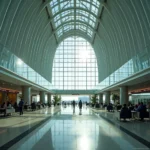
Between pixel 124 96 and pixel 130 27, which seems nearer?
pixel 130 27

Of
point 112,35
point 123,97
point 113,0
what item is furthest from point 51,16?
point 123,97

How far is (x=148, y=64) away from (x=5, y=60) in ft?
36.1

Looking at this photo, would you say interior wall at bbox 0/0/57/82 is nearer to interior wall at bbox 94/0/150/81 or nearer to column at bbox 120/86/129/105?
interior wall at bbox 94/0/150/81

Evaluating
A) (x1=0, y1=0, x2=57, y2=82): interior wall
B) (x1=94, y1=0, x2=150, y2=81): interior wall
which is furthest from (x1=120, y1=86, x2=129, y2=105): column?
(x1=0, y1=0, x2=57, y2=82): interior wall

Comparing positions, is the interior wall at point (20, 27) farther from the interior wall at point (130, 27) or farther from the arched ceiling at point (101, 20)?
the interior wall at point (130, 27)

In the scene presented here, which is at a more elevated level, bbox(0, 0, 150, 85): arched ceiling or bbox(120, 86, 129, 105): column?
bbox(0, 0, 150, 85): arched ceiling

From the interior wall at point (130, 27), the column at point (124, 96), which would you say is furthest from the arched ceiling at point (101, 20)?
the column at point (124, 96)

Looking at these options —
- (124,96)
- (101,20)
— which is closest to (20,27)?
(124,96)

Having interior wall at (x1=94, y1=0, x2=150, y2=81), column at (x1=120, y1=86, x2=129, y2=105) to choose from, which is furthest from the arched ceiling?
column at (x1=120, y1=86, x2=129, y2=105)

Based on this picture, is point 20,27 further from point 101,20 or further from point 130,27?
point 101,20

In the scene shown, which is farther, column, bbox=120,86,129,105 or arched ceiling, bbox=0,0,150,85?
column, bbox=120,86,129,105

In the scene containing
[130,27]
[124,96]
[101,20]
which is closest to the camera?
[130,27]

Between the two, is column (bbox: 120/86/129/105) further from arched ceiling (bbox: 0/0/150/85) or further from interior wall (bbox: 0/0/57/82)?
interior wall (bbox: 0/0/57/82)

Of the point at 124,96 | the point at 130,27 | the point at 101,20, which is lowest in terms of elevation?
the point at 124,96
